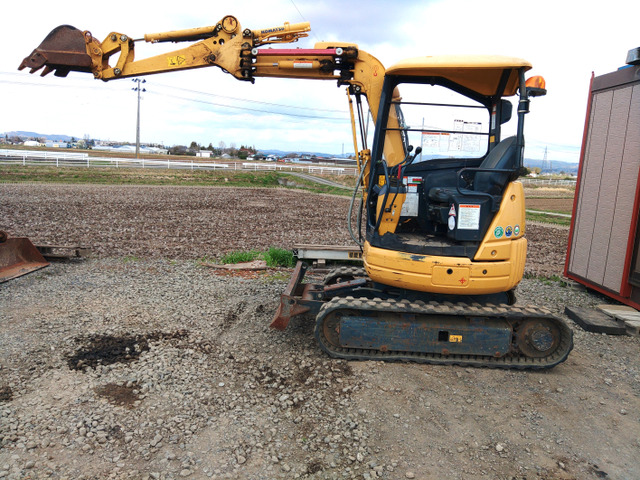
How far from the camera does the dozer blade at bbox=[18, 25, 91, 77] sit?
677cm

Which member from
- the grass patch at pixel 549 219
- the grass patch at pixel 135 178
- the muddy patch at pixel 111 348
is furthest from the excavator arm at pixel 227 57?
the grass patch at pixel 135 178

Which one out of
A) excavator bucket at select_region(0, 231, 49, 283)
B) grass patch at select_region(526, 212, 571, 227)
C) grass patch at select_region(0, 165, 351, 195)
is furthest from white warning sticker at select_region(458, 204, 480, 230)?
grass patch at select_region(0, 165, 351, 195)

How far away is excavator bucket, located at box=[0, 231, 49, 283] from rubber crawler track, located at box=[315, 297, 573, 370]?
6671 mm

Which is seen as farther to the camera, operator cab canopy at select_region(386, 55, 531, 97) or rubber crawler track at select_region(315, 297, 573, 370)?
rubber crawler track at select_region(315, 297, 573, 370)

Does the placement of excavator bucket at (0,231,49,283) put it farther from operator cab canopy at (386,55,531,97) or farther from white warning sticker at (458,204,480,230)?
white warning sticker at (458,204,480,230)

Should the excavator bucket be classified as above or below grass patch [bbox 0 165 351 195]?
below

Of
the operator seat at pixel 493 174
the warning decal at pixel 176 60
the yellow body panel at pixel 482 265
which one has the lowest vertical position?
the yellow body panel at pixel 482 265

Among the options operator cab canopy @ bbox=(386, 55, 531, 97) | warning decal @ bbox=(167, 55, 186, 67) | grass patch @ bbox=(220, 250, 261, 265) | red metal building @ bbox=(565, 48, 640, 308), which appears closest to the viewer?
operator cab canopy @ bbox=(386, 55, 531, 97)

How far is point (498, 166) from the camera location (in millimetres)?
5504

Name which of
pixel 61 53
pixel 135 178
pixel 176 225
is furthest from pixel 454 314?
pixel 135 178

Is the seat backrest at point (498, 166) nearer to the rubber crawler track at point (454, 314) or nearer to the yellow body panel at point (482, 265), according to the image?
the yellow body panel at point (482, 265)

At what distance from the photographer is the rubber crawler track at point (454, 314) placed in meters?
5.59

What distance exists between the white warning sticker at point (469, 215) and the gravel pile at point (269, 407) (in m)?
1.82

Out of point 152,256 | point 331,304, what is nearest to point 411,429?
point 331,304
